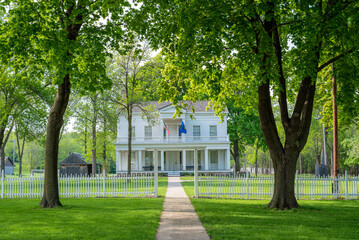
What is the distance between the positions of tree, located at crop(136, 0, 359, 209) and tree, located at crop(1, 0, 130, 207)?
1.87 meters

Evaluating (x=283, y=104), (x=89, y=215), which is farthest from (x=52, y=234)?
(x=283, y=104)

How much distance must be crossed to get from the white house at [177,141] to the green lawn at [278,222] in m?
31.7

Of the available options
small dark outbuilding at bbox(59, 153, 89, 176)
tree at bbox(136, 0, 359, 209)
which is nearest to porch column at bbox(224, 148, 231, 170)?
small dark outbuilding at bbox(59, 153, 89, 176)

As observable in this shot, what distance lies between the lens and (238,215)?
1323 cm

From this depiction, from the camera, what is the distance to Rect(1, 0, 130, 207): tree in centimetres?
1380

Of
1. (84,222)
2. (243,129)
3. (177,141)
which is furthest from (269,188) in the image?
(243,129)

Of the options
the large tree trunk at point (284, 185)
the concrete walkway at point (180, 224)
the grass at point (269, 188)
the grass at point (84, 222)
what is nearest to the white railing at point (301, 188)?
the grass at point (269, 188)

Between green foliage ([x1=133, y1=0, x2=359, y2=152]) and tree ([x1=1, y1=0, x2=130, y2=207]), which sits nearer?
green foliage ([x1=133, y1=0, x2=359, y2=152])

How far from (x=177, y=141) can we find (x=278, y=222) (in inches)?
1427

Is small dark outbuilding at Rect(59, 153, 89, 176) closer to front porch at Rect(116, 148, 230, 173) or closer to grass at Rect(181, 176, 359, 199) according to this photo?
front porch at Rect(116, 148, 230, 173)

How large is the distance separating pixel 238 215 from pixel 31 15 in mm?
10603

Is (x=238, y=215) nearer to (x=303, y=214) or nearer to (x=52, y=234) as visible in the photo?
(x=303, y=214)

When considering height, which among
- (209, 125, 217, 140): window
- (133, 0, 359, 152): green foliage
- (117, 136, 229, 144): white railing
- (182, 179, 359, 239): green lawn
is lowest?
(182, 179, 359, 239): green lawn

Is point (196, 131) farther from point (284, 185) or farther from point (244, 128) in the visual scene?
point (284, 185)
